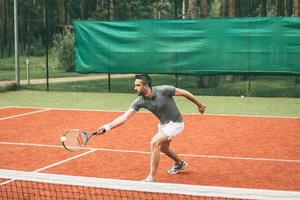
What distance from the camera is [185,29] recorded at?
60.5 ft

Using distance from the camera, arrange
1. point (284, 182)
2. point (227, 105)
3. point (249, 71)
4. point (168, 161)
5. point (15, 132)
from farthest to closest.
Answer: point (249, 71)
point (227, 105)
point (15, 132)
point (168, 161)
point (284, 182)

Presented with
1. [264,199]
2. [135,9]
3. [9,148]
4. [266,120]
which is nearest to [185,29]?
[266,120]

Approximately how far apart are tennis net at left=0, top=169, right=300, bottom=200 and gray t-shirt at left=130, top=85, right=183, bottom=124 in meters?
1.17

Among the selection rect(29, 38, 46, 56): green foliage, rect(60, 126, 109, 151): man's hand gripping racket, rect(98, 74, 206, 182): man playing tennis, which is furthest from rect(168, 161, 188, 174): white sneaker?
rect(29, 38, 46, 56): green foliage

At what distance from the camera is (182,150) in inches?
394

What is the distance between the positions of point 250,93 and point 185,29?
10.8 ft

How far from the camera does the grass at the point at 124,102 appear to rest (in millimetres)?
15555

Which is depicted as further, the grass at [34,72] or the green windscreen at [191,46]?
the grass at [34,72]

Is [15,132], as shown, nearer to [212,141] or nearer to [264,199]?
[212,141]

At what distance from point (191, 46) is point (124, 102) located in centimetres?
301

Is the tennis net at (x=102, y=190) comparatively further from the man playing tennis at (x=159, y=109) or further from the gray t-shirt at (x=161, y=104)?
the gray t-shirt at (x=161, y=104)

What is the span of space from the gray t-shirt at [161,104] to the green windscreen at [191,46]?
Result: 1063cm

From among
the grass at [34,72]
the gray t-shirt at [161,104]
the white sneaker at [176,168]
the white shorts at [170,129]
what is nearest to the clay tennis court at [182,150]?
the white sneaker at [176,168]

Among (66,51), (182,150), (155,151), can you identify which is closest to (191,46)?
(182,150)
